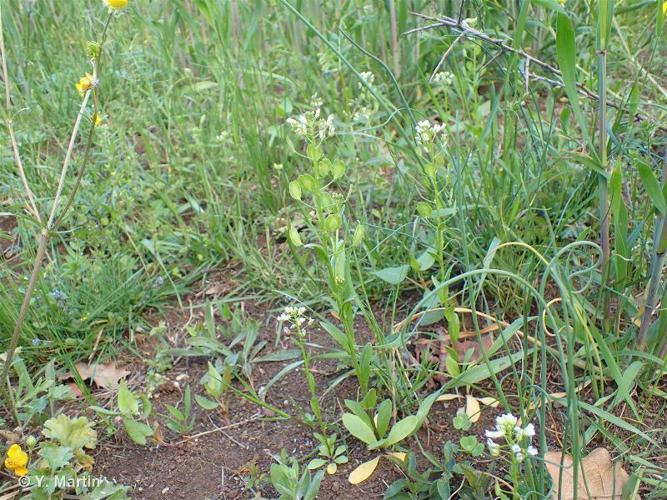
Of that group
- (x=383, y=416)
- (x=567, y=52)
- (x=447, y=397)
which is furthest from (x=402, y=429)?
(x=567, y=52)

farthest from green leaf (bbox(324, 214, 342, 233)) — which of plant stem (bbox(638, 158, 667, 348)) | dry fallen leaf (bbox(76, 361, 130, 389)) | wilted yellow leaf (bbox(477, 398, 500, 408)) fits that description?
dry fallen leaf (bbox(76, 361, 130, 389))

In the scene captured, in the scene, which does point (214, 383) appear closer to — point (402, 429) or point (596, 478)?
point (402, 429)

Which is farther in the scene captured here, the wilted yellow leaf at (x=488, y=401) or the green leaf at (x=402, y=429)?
the wilted yellow leaf at (x=488, y=401)

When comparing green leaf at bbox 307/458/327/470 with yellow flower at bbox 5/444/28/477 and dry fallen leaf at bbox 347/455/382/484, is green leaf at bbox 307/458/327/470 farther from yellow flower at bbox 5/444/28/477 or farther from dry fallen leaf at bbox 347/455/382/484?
yellow flower at bbox 5/444/28/477

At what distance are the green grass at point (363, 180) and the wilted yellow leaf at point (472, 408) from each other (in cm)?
8

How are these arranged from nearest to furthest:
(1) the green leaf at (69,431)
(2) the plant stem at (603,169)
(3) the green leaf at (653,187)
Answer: (3) the green leaf at (653,187), (2) the plant stem at (603,169), (1) the green leaf at (69,431)

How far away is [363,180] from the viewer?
7.69 feet

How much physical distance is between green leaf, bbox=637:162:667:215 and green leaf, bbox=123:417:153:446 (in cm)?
119

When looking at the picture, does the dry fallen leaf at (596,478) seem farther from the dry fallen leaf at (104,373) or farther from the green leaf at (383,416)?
the dry fallen leaf at (104,373)

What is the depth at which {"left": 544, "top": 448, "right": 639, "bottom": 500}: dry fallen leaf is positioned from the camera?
1.35 metres

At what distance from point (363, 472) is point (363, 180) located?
1113 millimetres

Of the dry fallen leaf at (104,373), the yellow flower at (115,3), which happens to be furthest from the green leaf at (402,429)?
the yellow flower at (115,3)

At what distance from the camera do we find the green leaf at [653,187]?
1297 millimetres

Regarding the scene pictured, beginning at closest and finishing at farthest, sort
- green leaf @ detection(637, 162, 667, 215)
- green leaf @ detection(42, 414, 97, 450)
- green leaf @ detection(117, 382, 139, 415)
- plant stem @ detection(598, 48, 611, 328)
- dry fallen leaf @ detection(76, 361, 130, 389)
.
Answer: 1. green leaf @ detection(637, 162, 667, 215)
2. plant stem @ detection(598, 48, 611, 328)
3. green leaf @ detection(42, 414, 97, 450)
4. green leaf @ detection(117, 382, 139, 415)
5. dry fallen leaf @ detection(76, 361, 130, 389)
